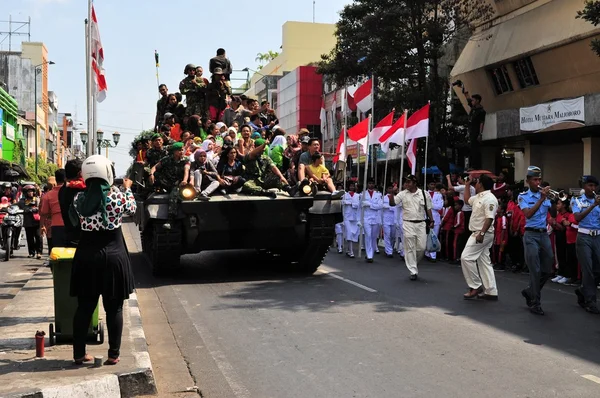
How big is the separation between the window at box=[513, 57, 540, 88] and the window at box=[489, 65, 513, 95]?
643 mm

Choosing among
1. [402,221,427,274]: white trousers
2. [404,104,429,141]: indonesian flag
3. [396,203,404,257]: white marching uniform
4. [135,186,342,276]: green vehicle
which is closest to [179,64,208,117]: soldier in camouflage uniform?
[135,186,342,276]: green vehicle

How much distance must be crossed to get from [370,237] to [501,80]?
12962mm

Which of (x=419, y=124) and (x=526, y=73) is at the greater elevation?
(x=526, y=73)

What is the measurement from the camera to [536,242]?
9.19 m

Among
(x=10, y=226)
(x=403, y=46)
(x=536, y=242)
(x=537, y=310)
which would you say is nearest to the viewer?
(x=537, y=310)

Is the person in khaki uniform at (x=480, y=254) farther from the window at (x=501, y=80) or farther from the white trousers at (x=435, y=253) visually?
the window at (x=501, y=80)

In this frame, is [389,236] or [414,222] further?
[389,236]

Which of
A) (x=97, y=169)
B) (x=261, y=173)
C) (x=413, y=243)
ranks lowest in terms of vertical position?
(x=413, y=243)

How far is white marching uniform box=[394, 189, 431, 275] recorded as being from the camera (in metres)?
12.1

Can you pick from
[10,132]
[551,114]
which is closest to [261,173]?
[551,114]

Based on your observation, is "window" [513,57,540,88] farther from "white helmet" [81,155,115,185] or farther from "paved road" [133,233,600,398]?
"white helmet" [81,155,115,185]

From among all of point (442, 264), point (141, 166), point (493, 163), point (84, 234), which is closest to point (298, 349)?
point (84, 234)

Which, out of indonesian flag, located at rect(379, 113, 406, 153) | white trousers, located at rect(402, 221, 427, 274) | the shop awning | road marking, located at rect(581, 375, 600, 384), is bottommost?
road marking, located at rect(581, 375, 600, 384)

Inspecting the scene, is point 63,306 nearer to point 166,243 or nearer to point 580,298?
point 166,243
